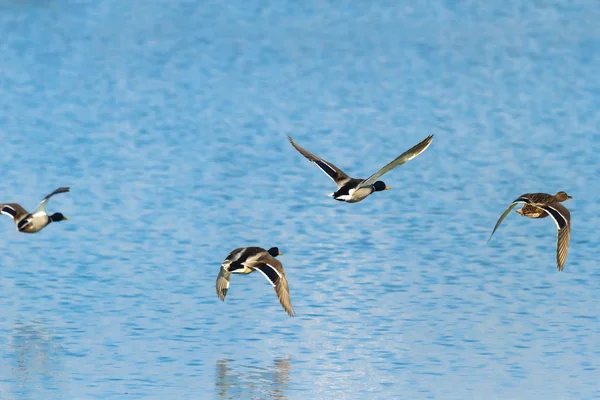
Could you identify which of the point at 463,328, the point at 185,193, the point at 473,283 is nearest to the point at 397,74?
the point at 185,193

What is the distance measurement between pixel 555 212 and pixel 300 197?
10.9 m

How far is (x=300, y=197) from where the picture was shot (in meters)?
26.3

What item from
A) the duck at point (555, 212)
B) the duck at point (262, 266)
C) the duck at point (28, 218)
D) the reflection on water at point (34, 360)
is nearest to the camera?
the duck at point (555, 212)

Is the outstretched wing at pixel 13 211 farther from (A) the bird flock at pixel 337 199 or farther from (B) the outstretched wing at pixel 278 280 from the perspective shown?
(B) the outstretched wing at pixel 278 280

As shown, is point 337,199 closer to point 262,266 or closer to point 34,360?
point 262,266

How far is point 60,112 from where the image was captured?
118 feet

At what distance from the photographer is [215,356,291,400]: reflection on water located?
14867 mm

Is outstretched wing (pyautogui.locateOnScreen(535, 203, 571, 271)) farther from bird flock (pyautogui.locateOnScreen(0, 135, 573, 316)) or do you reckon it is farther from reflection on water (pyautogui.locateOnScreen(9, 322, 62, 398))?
reflection on water (pyautogui.locateOnScreen(9, 322, 62, 398))

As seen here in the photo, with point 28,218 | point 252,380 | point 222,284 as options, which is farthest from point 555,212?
point 28,218

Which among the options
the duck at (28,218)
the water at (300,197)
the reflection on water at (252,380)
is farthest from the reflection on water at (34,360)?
the reflection on water at (252,380)

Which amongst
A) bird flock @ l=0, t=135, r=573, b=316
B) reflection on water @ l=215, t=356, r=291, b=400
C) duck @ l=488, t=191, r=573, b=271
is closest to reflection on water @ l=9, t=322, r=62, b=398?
bird flock @ l=0, t=135, r=573, b=316

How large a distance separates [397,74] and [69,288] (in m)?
22.2

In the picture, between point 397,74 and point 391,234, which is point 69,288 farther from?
point 397,74

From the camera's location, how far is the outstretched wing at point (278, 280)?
15336 millimetres
